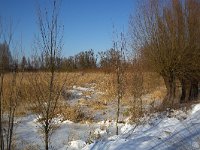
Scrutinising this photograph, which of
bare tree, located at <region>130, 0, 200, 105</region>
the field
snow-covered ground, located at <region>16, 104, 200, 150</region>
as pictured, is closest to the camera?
snow-covered ground, located at <region>16, 104, 200, 150</region>

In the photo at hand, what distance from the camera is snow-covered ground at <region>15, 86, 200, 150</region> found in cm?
650

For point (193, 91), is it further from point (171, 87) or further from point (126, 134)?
point (126, 134)

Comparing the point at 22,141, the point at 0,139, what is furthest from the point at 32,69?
the point at 22,141

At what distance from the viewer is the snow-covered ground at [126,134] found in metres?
6.50

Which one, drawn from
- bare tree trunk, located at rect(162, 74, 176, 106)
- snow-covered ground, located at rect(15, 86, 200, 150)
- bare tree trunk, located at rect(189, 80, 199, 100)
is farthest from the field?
bare tree trunk, located at rect(189, 80, 199, 100)

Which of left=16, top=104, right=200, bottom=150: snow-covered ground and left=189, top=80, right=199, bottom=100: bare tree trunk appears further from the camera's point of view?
left=189, top=80, right=199, bottom=100: bare tree trunk

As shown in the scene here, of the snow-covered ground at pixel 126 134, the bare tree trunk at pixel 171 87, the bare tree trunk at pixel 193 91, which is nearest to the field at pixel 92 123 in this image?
the snow-covered ground at pixel 126 134

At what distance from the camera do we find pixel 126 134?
8250 mm

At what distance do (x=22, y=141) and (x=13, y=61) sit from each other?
3.14m

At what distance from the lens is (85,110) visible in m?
13.6

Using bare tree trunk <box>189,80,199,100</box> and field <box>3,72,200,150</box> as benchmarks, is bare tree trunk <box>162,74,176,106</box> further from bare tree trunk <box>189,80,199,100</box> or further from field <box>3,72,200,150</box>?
bare tree trunk <box>189,80,199,100</box>

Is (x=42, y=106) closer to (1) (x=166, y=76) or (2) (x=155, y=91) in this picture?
(1) (x=166, y=76)

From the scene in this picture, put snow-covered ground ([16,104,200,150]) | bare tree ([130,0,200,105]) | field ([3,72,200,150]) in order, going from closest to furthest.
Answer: snow-covered ground ([16,104,200,150])
field ([3,72,200,150])
bare tree ([130,0,200,105])

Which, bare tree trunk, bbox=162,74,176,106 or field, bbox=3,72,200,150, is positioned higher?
bare tree trunk, bbox=162,74,176,106
